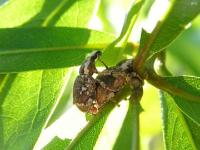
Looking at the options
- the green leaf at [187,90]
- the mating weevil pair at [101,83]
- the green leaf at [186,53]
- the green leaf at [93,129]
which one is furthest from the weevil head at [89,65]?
the green leaf at [186,53]

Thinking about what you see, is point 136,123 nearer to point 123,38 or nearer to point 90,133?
point 90,133

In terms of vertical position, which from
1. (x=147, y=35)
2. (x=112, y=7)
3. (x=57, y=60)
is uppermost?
(x=147, y=35)

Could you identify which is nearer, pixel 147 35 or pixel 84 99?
pixel 147 35

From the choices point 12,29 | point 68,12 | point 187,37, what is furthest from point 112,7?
point 12,29

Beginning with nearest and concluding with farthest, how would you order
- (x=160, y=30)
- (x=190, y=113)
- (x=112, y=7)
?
(x=160, y=30) < (x=190, y=113) < (x=112, y=7)

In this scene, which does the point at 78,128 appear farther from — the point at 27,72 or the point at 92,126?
the point at 27,72

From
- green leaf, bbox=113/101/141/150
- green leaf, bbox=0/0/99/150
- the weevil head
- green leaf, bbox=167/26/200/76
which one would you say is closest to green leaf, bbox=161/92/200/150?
green leaf, bbox=113/101/141/150
